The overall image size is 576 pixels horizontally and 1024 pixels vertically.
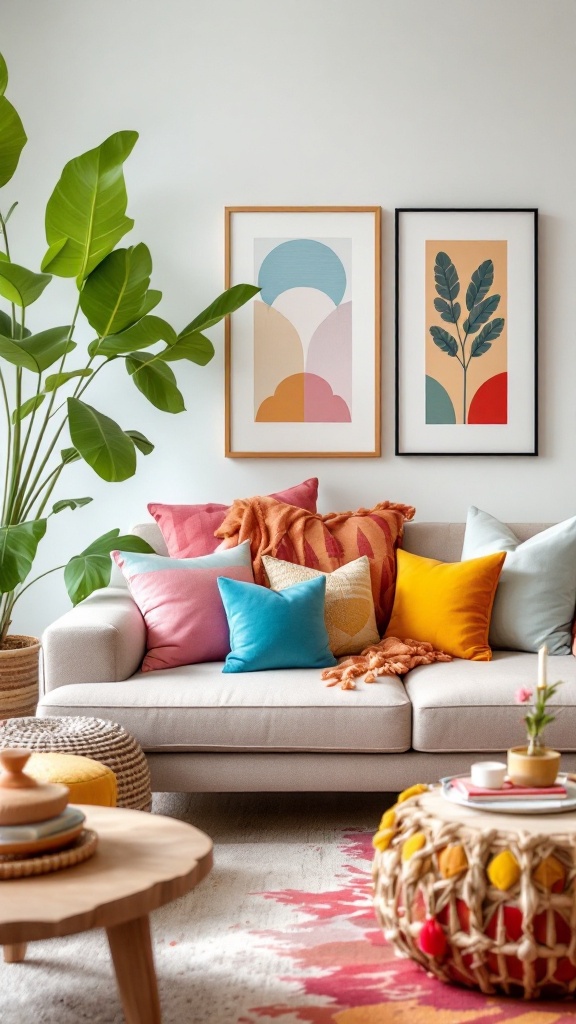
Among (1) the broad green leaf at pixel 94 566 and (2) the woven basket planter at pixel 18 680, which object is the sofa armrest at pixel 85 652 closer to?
(1) the broad green leaf at pixel 94 566

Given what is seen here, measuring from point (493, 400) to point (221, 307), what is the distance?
3.59 feet

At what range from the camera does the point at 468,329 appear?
382cm

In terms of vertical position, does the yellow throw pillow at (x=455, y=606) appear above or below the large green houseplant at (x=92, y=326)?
below

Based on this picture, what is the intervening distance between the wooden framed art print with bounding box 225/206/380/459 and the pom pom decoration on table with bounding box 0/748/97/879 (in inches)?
90.1

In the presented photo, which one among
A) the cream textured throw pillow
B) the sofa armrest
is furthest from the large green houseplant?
the cream textured throw pillow

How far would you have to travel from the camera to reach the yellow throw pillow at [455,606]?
10.3 feet

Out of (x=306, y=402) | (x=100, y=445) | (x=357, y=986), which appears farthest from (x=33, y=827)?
(x=306, y=402)

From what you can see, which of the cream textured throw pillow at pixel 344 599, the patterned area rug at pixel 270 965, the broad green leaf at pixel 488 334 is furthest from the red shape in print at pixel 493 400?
the patterned area rug at pixel 270 965

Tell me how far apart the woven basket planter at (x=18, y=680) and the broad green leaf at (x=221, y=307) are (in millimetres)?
1238

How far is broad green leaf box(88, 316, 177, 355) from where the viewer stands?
11.4ft

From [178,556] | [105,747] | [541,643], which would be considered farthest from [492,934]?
[178,556]

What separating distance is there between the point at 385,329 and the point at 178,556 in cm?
121

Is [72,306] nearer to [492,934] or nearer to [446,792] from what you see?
[446,792]

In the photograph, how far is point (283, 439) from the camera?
12.6 ft
